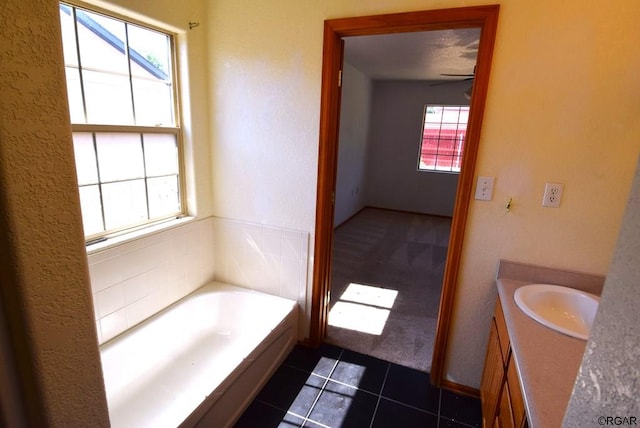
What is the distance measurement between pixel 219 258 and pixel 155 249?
23.1 inches

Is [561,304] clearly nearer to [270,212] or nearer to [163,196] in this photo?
[270,212]

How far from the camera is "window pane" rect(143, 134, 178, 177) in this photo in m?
2.03

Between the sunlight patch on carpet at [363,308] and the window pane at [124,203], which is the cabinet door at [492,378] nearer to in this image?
the sunlight patch on carpet at [363,308]

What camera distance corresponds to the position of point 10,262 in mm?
485

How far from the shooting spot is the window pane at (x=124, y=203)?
1821 millimetres

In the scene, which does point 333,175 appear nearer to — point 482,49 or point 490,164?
point 490,164

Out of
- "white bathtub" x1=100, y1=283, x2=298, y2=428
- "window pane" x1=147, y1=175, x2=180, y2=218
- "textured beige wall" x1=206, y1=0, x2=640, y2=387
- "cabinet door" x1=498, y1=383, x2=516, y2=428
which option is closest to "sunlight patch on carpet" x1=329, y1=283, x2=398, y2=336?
"white bathtub" x1=100, y1=283, x2=298, y2=428

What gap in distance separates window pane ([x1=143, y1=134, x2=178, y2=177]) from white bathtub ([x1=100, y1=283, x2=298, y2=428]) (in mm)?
906

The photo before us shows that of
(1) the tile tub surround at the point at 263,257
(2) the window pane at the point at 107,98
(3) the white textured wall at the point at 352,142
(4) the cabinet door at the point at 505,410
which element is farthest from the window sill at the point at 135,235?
(3) the white textured wall at the point at 352,142

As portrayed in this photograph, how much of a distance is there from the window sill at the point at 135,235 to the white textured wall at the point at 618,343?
189cm

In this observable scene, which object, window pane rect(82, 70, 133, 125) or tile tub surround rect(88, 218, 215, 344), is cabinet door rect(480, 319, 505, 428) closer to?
tile tub surround rect(88, 218, 215, 344)

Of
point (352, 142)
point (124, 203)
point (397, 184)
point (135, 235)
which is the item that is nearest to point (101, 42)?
point (124, 203)

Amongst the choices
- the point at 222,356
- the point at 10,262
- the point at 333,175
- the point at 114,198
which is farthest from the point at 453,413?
the point at 114,198

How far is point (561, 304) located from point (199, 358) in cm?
202
